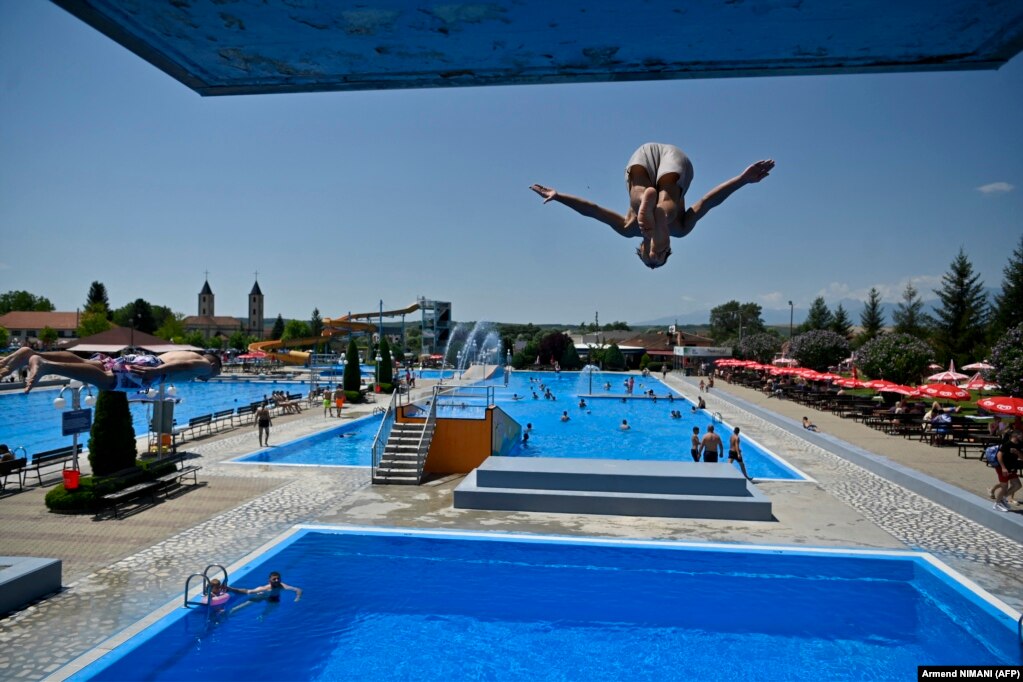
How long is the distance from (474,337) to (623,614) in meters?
51.6

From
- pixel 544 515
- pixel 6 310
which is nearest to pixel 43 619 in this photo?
pixel 544 515

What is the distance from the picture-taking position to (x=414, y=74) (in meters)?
2.34

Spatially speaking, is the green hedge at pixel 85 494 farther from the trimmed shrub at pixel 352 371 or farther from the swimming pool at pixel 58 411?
the trimmed shrub at pixel 352 371

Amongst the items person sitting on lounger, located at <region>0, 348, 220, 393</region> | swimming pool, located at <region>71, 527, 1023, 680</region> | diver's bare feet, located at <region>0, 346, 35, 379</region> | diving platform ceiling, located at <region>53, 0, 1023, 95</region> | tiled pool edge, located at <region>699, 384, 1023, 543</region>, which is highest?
diving platform ceiling, located at <region>53, 0, 1023, 95</region>

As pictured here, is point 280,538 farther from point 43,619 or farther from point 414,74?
point 414,74

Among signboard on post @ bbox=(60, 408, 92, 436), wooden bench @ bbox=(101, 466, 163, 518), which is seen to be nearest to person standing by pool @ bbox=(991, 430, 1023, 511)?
wooden bench @ bbox=(101, 466, 163, 518)

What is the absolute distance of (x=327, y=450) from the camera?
66.9 feet

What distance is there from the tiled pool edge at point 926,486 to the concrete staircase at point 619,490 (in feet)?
12.3

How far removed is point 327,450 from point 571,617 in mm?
13327

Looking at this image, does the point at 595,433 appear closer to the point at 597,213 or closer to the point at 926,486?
the point at 926,486

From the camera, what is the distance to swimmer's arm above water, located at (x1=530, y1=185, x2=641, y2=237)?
3334 millimetres

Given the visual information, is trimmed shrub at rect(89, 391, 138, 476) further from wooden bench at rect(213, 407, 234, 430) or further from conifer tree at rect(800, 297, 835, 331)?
conifer tree at rect(800, 297, 835, 331)

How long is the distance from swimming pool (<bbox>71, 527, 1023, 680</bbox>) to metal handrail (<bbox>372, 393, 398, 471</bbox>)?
4.17m

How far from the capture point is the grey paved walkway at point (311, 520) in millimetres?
7715
